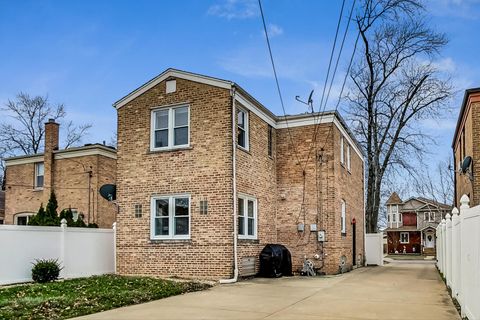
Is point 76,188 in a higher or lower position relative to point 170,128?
lower

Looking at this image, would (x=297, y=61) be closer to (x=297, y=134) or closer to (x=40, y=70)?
(x=297, y=134)

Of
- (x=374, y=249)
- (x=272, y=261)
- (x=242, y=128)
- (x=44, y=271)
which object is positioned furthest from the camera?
(x=374, y=249)

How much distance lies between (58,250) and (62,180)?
1015 cm

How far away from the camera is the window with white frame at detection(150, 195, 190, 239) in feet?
52.6

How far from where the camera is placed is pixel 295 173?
19.3 meters

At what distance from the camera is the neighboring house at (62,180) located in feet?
78.3

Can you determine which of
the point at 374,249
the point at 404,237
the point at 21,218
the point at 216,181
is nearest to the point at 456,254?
the point at 216,181

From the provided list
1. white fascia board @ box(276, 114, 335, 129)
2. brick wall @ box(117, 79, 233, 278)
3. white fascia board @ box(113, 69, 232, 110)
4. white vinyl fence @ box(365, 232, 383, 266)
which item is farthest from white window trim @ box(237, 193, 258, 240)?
white vinyl fence @ box(365, 232, 383, 266)

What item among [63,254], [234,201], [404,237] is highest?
[234,201]

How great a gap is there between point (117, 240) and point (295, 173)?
691cm

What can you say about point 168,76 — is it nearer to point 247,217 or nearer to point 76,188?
point 247,217

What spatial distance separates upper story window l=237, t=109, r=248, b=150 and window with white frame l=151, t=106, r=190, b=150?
166 centimetres

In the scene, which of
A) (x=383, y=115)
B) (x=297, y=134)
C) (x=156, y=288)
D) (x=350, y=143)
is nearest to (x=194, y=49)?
(x=297, y=134)

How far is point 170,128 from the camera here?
655 inches
